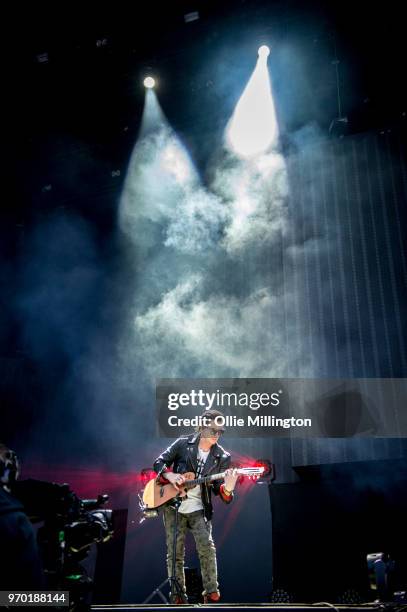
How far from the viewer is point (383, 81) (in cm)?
624

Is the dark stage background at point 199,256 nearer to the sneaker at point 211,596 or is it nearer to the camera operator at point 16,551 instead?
the sneaker at point 211,596

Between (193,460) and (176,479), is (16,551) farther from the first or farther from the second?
(193,460)

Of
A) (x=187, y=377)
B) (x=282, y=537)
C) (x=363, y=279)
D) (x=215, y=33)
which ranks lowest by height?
(x=282, y=537)

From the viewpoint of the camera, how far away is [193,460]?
4.12 m

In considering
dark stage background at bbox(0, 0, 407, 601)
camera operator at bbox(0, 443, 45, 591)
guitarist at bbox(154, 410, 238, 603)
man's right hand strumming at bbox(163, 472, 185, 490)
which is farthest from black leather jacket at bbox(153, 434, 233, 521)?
camera operator at bbox(0, 443, 45, 591)

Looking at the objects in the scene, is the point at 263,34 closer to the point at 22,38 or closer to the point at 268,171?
the point at 268,171

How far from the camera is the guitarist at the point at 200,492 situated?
3.72 meters

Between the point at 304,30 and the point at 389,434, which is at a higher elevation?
the point at 304,30

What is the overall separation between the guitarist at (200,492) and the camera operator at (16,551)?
238 centimetres

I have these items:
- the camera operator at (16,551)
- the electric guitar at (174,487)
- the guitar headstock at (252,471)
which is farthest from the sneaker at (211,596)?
the camera operator at (16,551)

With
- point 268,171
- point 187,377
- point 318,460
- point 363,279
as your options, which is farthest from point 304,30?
point 318,460

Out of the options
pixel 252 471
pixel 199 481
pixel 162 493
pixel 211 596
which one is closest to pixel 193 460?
pixel 199 481

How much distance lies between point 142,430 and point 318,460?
2.60 metres

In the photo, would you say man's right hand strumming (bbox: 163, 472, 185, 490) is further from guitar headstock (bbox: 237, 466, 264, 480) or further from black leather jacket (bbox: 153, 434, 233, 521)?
guitar headstock (bbox: 237, 466, 264, 480)
